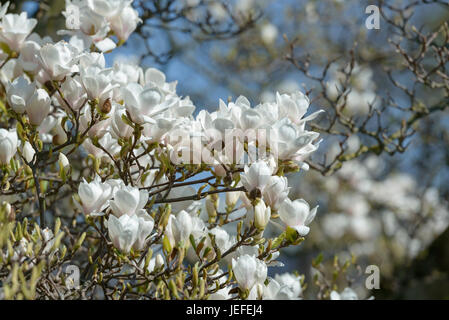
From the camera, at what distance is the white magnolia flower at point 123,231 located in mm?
1215

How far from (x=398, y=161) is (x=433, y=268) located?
2176 mm

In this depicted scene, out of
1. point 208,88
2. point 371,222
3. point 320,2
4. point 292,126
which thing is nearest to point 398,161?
point 371,222

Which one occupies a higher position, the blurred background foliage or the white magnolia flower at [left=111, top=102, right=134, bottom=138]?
the white magnolia flower at [left=111, top=102, right=134, bottom=138]

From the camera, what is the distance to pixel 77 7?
1730 mm

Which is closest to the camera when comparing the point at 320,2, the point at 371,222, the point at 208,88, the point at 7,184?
the point at 7,184

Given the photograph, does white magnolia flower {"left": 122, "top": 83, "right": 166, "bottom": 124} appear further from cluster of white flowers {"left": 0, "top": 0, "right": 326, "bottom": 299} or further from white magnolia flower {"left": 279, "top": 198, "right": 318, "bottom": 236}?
white magnolia flower {"left": 279, "top": 198, "right": 318, "bottom": 236}

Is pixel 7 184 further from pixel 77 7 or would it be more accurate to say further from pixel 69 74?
pixel 77 7

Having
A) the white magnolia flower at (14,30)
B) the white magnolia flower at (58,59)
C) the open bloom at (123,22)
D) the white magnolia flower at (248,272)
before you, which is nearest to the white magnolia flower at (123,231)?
the white magnolia flower at (248,272)

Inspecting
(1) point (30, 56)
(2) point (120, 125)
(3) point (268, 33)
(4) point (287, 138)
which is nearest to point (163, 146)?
(2) point (120, 125)

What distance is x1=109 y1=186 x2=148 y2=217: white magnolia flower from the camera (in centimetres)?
125

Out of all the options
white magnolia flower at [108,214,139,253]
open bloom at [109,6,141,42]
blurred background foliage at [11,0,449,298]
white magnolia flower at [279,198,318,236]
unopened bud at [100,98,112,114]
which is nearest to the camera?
white magnolia flower at [108,214,139,253]

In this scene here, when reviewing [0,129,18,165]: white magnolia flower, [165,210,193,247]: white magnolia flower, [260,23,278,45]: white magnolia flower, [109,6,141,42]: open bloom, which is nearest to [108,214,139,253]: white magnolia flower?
[165,210,193,247]: white magnolia flower

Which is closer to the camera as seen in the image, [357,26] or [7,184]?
[7,184]

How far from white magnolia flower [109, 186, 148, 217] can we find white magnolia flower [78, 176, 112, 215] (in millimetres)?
43
